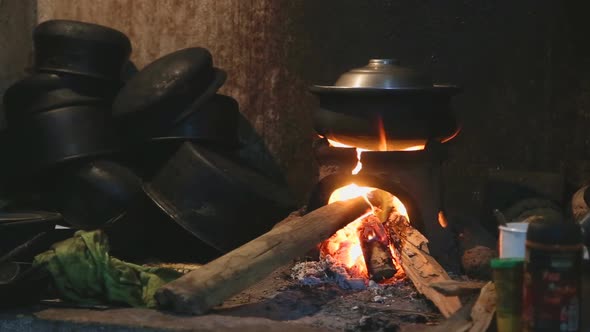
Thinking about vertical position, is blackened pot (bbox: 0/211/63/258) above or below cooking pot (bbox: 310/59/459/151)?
below

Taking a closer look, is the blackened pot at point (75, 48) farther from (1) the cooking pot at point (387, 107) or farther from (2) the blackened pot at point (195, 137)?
(1) the cooking pot at point (387, 107)

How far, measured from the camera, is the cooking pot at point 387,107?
189 inches

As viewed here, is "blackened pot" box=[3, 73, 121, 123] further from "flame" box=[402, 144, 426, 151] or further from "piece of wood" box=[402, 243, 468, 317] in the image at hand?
"piece of wood" box=[402, 243, 468, 317]

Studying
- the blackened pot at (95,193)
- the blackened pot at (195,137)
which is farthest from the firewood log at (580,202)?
the blackened pot at (95,193)

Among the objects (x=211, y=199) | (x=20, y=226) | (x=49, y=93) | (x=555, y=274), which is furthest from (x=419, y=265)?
(x=49, y=93)

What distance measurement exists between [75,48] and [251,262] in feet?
8.58

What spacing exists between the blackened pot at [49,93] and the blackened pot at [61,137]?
58 mm

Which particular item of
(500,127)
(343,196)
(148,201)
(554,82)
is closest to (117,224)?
(148,201)

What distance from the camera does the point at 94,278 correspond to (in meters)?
4.07

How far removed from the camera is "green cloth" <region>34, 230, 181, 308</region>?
4.02 meters

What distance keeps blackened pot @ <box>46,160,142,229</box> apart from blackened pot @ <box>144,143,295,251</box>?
175 millimetres

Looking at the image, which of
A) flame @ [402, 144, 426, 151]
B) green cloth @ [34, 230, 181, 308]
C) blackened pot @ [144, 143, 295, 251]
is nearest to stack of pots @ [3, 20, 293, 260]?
blackened pot @ [144, 143, 295, 251]

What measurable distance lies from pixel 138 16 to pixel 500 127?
2.93m

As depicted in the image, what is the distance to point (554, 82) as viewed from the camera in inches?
226
